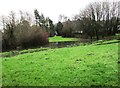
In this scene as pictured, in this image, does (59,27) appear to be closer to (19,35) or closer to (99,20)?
(99,20)

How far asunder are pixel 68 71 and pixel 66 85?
114 inches

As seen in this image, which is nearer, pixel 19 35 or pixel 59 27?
pixel 19 35

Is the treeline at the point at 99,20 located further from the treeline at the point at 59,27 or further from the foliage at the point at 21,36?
the foliage at the point at 21,36

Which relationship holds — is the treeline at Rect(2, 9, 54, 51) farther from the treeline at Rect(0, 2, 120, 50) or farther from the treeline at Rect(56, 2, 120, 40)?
the treeline at Rect(56, 2, 120, 40)

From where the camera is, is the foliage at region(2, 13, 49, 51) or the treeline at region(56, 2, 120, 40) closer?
the foliage at region(2, 13, 49, 51)

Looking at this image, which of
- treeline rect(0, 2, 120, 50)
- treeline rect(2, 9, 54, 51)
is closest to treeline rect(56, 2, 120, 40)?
treeline rect(0, 2, 120, 50)

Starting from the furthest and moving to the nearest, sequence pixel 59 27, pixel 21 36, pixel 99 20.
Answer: pixel 59 27, pixel 99 20, pixel 21 36

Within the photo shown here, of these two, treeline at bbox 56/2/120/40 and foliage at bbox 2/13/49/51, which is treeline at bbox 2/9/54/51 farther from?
treeline at bbox 56/2/120/40

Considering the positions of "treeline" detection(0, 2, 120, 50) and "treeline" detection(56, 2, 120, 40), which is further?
"treeline" detection(56, 2, 120, 40)

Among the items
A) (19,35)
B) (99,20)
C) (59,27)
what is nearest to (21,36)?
(19,35)

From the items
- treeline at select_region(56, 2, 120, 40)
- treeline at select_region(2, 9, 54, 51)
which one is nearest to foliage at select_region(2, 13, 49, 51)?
treeline at select_region(2, 9, 54, 51)

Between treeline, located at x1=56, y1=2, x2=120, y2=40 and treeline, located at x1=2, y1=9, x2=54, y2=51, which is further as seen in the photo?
treeline, located at x1=56, y1=2, x2=120, y2=40

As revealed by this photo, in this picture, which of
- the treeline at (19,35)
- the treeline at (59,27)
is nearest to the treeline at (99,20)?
the treeline at (59,27)

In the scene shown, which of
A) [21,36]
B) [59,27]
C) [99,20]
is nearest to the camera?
[21,36]
